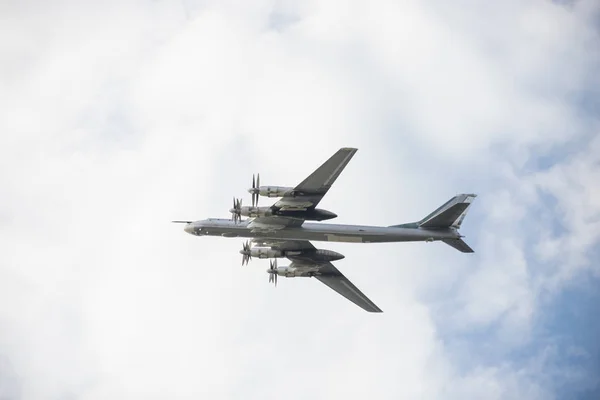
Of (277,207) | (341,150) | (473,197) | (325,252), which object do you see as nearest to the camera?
(341,150)

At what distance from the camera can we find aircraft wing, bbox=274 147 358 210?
52031 mm

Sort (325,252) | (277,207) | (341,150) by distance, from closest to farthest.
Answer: (341,150) < (277,207) < (325,252)

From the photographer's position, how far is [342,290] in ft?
221

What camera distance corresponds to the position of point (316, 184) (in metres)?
54.1

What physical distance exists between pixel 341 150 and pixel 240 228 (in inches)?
482

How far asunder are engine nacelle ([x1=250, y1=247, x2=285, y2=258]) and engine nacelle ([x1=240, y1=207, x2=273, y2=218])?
751 cm

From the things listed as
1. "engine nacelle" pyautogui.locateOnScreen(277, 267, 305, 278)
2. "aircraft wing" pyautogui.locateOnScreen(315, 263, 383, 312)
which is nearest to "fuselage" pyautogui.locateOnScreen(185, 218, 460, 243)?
"engine nacelle" pyautogui.locateOnScreen(277, 267, 305, 278)

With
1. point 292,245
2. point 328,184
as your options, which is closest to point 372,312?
point 292,245

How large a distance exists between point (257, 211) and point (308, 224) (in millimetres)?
4364

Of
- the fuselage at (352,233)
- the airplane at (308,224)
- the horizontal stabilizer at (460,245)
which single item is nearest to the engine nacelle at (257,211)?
the airplane at (308,224)

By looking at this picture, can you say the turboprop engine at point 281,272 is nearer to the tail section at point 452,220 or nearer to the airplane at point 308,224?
the airplane at point 308,224

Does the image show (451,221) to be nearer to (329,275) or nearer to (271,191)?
(329,275)

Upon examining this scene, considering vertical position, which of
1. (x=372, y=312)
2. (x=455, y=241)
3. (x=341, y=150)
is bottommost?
(x=372, y=312)

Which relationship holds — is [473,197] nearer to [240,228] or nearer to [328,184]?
[328,184]
